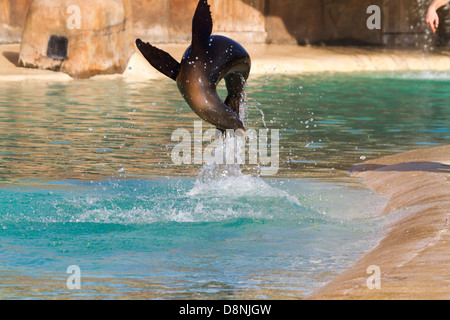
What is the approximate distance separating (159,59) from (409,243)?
7.01 feet

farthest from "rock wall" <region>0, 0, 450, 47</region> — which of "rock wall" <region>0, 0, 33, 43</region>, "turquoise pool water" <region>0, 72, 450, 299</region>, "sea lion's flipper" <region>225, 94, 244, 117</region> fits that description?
"sea lion's flipper" <region>225, 94, 244, 117</region>

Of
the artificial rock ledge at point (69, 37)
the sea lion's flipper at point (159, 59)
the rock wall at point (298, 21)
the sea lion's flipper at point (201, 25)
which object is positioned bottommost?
the sea lion's flipper at point (159, 59)

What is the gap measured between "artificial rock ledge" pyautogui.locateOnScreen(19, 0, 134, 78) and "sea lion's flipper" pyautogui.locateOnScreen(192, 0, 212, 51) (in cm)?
1184

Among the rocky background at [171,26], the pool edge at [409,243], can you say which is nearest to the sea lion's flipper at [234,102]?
the pool edge at [409,243]

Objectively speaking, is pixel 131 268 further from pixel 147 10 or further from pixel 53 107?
pixel 147 10

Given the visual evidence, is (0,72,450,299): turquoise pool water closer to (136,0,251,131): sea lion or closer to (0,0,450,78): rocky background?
(136,0,251,131): sea lion

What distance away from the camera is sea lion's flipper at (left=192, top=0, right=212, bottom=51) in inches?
229

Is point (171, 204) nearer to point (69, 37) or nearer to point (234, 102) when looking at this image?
point (234, 102)

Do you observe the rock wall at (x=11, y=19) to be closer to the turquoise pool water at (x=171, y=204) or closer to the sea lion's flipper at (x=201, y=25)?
the turquoise pool water at (x=171, y=204)

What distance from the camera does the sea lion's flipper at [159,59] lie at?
19.8 ft

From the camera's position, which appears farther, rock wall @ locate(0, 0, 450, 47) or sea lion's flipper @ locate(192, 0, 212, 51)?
rock wall @ locate(0, 0, 450, 47)

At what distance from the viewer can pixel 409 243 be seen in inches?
211

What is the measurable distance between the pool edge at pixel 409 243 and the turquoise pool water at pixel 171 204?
196 millimetres
